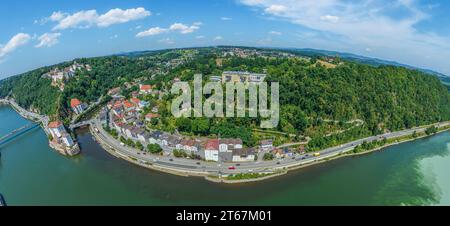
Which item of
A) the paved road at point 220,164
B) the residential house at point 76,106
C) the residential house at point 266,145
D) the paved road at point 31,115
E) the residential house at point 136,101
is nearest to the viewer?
the paved road at point 220,164

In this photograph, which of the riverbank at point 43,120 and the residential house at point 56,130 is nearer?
the riverbank at point 43,120

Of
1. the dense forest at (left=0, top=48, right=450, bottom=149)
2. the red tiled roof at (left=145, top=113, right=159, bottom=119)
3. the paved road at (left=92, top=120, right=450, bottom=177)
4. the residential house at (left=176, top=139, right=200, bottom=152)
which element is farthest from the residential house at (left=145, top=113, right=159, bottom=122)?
the residential house at (left=176, top=139, right=200, bottom=152)

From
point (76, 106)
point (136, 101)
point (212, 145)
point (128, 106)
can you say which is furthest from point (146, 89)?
point (212, 145)

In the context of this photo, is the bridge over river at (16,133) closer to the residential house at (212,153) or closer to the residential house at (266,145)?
the residential house at (212,153)

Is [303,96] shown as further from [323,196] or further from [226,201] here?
[226,201]

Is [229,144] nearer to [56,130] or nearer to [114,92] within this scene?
[56,130]

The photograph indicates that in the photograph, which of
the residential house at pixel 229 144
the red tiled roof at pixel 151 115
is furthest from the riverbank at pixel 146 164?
the red tiled roof at pixel 151 115

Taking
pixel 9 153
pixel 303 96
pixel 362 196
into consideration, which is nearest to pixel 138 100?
pixel 9 153
